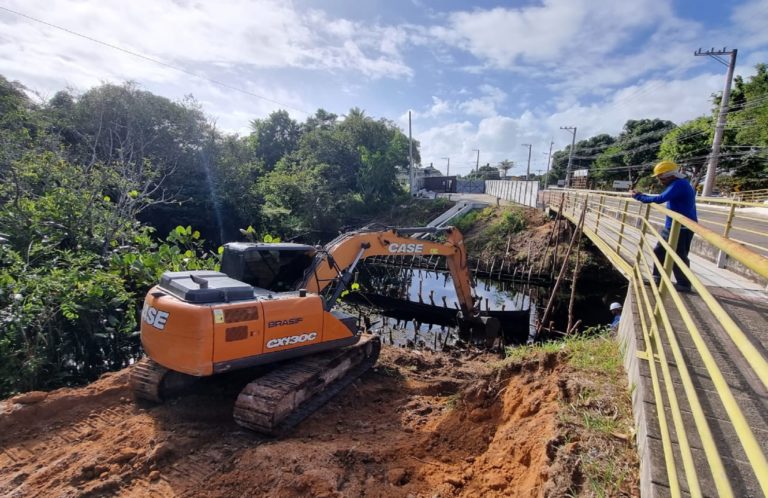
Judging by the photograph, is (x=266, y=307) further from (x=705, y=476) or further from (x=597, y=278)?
(x=597, y=278)

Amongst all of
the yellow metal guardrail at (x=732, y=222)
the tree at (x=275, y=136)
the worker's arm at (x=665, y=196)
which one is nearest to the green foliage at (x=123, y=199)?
the tree at (x=275, y=136)

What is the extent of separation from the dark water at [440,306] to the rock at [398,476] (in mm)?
6246

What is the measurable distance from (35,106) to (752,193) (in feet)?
149

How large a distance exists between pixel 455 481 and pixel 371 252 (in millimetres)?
4355

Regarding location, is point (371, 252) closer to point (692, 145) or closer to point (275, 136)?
point (275, 136)

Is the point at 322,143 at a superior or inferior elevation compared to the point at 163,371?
superior

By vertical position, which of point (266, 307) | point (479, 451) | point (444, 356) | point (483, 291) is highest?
point (266, 307)

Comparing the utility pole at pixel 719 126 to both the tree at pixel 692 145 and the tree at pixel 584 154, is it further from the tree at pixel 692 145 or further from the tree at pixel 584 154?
the tree at pixel 584 154

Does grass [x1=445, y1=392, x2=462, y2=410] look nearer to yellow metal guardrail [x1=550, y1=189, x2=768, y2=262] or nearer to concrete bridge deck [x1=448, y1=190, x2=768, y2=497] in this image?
concrete bridge deck [x1=448, y1=190, x2=768, y2=497]

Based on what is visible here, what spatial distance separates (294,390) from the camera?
4891 millimetres

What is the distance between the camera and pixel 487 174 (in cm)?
9075

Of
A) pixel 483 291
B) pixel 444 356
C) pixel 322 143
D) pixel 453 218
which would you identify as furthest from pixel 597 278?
pixel 322 143

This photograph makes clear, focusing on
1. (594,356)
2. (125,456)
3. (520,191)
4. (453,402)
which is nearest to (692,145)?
(520,191)

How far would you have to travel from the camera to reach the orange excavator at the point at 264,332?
4.53m
